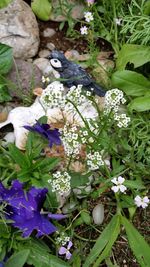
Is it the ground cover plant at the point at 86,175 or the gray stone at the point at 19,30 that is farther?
the gray stone at the point at 19,30

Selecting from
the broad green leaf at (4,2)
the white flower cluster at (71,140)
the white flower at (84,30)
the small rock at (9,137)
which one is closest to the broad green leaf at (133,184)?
the white flower cluster at (71,140)

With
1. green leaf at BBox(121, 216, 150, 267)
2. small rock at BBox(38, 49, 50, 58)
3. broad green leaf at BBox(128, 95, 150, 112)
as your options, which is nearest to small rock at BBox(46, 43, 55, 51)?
small rock at BBox(38, 49, 50, 58)

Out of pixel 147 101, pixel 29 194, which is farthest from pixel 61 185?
pixel 147 101

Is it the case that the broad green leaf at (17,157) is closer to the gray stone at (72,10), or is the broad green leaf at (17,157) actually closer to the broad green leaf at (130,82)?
the broad green leaf at (130,82)

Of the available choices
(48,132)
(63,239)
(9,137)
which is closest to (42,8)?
(9,137)

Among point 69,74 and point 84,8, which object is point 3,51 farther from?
point 84,8

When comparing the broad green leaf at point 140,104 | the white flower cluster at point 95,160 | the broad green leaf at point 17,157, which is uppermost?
the broad green leaf at point 140,104

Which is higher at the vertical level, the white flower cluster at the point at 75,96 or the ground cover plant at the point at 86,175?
the white flower cluster at the point at 75,96
